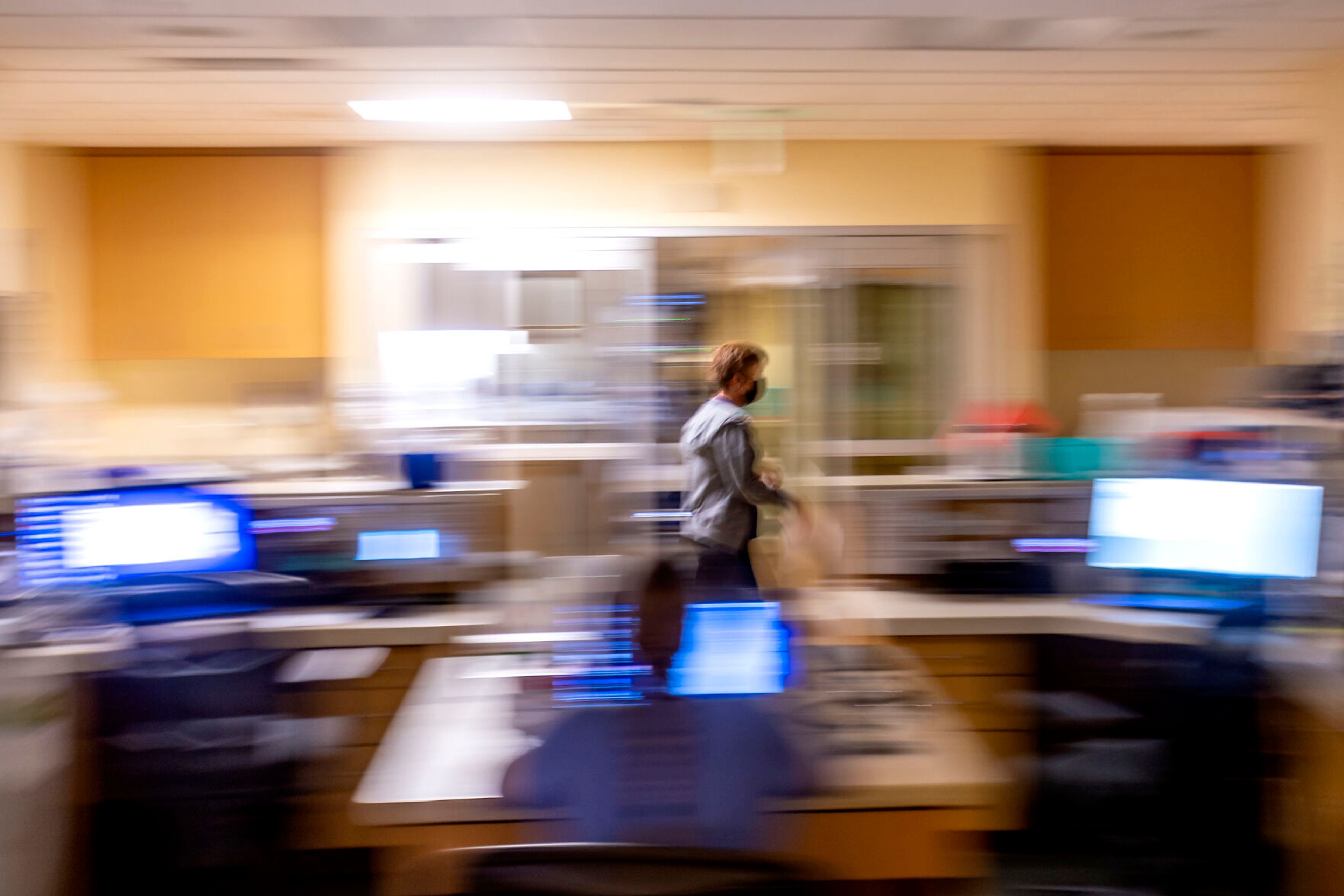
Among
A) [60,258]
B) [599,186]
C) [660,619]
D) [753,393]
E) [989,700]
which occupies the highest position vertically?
[599,186]

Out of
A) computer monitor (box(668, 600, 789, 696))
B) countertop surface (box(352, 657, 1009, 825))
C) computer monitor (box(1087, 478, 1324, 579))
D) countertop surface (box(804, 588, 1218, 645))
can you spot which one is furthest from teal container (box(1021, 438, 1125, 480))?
computer monitor (box(668, 600, 789, 696))

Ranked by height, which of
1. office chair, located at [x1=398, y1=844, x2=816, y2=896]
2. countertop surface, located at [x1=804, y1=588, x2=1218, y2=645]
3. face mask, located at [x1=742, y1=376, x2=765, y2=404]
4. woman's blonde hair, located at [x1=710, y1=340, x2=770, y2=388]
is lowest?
countertop surface, located at [x1=804, y1=588, x2=1218, y2=645]

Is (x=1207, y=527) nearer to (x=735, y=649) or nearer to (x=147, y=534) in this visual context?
(x=735, y=649)

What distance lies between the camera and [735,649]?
2025 millimetres

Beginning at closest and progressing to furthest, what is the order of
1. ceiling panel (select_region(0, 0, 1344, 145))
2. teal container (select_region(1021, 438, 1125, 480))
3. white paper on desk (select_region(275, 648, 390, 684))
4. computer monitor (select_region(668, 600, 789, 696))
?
computer monitor (select_region(668, 600, 789, 696)) → white paper on desk (select_region(275, 648, 390, 684)) → ceiling panel (select_region(0, 0, 1344, 145)) → teal container (select_region(1021, 438, 1125, 480))

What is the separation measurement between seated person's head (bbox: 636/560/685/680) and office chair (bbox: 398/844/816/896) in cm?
65

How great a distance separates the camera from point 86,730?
8.75ft

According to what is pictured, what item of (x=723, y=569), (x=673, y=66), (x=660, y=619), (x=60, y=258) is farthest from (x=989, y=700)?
(x=60, y=258)

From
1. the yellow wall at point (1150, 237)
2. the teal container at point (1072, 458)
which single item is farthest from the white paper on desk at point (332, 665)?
the yellow wall at point (1150, 237)

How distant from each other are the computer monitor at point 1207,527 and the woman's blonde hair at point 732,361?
1.18 m

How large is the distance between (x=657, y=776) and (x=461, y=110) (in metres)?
3.20

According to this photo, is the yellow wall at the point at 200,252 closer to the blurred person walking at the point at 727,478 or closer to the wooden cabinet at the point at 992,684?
the blurred person walking at the point at 727,478

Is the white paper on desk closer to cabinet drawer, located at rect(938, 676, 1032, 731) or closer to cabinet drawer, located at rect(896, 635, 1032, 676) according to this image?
cabinet drawer, located at rect(896, 635, 1032, 676)

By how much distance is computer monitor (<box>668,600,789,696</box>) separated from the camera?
1.99m
